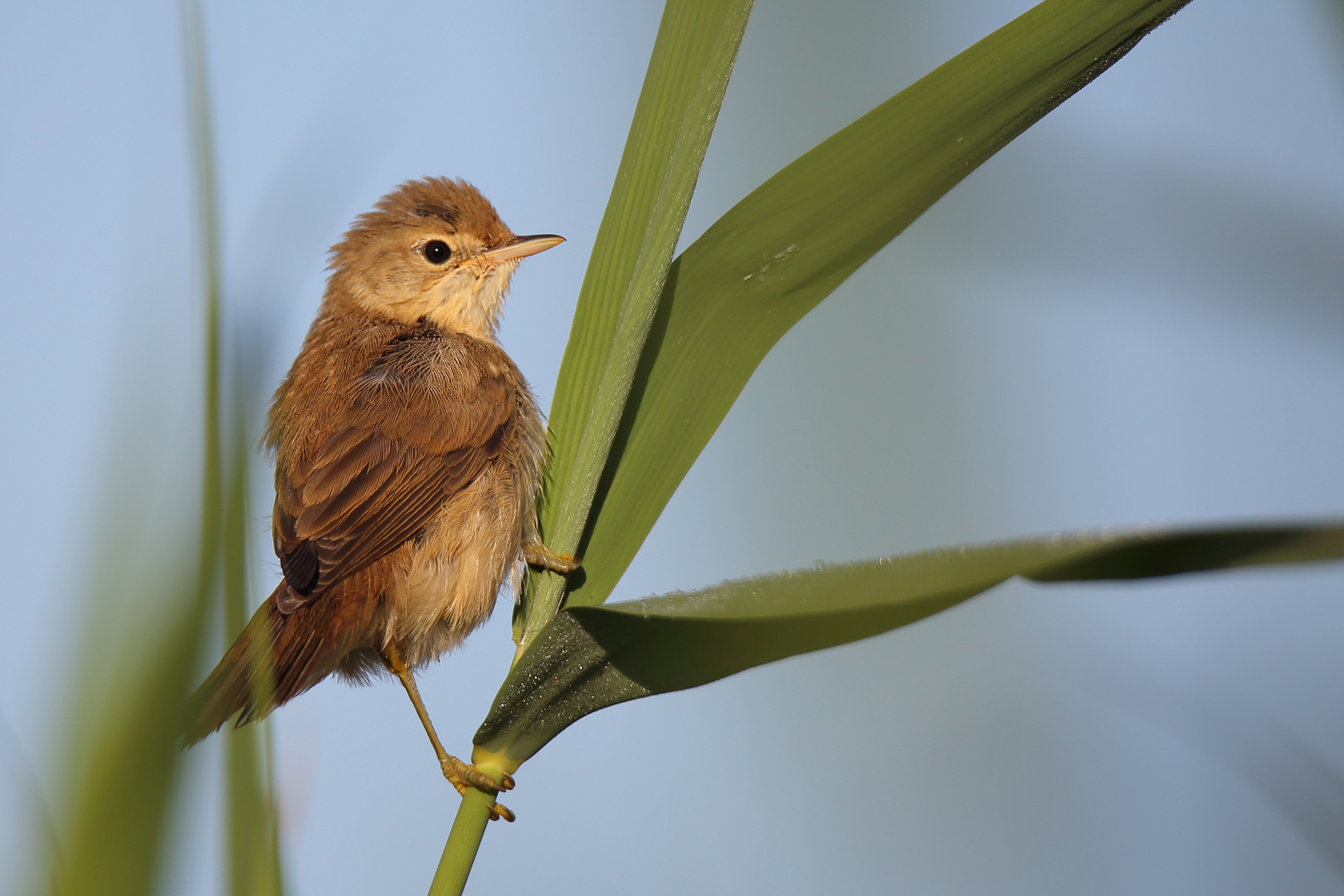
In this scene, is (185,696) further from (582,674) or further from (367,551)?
(367,551)

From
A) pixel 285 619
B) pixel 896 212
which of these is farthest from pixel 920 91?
pixel 285 619

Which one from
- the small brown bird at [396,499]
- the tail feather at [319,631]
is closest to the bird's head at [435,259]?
the small brown bird at [396,499]

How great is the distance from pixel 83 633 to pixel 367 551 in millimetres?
1639

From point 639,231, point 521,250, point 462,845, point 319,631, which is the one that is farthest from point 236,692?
point 521,250

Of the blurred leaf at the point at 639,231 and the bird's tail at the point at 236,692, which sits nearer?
the bird's tail at the point at 236,692

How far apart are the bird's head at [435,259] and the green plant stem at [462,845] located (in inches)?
81.5

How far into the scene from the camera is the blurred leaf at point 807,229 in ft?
3.24

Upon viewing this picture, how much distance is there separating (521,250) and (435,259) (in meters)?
0.28

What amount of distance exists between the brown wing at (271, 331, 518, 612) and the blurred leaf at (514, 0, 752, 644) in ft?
3.04

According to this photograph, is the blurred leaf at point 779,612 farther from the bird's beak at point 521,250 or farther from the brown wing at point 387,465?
the bird's beak at point 521,250

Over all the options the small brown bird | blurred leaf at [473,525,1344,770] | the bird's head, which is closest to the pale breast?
the small brown bird

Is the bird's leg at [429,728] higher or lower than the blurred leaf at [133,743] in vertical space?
lower

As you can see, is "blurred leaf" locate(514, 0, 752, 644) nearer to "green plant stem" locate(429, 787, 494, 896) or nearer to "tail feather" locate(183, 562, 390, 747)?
"green plant stem" locate(429, 787, 494, 896)

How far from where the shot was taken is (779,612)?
718 millimetres
